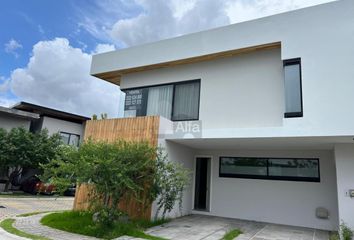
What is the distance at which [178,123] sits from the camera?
10367mm

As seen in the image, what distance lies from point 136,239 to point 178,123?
4.60 m

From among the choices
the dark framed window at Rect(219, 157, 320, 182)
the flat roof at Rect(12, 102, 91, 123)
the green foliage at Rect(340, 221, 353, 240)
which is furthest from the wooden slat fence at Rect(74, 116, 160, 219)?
the flat roof at Rect(12, 102, 91, 123)

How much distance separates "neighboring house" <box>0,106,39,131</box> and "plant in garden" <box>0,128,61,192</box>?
75.0 inches

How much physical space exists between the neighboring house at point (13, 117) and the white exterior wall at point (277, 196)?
42.0 ft

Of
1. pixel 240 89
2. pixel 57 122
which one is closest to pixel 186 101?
pixel 240 89

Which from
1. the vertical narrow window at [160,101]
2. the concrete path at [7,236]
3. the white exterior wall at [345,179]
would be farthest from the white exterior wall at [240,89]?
the concrete path at [7,236]

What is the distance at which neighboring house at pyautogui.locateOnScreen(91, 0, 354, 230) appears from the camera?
7836mm

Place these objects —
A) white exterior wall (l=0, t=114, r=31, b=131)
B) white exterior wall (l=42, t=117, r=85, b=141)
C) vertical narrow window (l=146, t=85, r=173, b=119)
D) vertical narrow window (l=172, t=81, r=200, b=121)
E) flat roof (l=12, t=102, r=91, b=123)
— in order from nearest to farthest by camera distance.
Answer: vertical narrow window (l=172, t=81, r=200, b=121)
vertical narrow window (l=146, t=85, r=173, b=119)
white exterior wall (l=0, t=114, r=31, b=131)
flat roof (l=12, t=102, r=91, b=123)
white exterior wall (l=42, t=117, r=85, b=141)

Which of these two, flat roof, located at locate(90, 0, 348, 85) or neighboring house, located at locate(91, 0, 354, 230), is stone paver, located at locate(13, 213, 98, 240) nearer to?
neighboring house, located at locate(91, 0, 354, 230)

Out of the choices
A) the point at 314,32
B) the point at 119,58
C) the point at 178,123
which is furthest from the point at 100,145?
the point at 314,32

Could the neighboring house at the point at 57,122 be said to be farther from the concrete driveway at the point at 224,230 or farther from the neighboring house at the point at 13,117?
the concrete driveway at the point at 224,230

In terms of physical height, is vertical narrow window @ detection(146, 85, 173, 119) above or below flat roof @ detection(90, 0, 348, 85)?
below

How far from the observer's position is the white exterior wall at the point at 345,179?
7750mm

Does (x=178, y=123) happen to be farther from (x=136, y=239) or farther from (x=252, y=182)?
(x=136, y=239)
